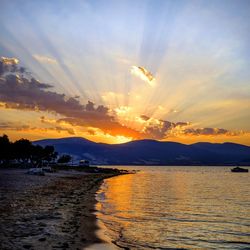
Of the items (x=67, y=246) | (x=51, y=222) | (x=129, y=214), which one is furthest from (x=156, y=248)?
(x=129, y=214)

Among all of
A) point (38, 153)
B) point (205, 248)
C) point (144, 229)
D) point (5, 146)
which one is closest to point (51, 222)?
point (144, 229)

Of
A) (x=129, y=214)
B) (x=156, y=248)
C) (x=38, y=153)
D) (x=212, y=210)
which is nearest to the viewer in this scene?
(x=156, y=248)

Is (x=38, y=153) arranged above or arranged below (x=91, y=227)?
above

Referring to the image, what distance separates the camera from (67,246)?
55.6 ft

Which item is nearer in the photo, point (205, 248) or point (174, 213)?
point (205, 248)

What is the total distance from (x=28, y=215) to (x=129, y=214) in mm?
11162

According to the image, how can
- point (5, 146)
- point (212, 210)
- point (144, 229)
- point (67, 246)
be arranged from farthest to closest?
point (5, 146)
point (212, 210)
point (144, 229)
point (67, 246)

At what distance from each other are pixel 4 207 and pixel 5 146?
112 metres

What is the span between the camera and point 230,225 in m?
28.0

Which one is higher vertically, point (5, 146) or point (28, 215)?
point (5, 146)

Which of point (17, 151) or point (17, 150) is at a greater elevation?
point (17, 150)

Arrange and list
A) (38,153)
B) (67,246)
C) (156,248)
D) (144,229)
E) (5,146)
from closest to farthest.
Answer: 1. (67,246)
2. (156,248)
3. (144,229)
4. (5,146)
5. (38,153)

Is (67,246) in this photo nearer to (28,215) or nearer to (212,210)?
(28,215)

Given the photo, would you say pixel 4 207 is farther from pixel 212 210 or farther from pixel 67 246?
pixel 212 210
